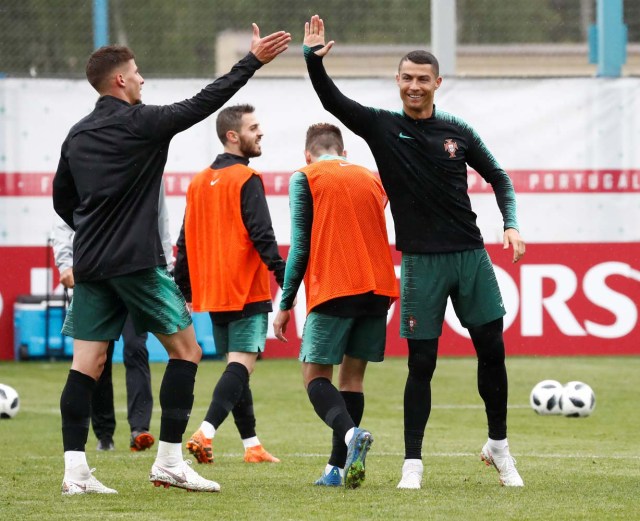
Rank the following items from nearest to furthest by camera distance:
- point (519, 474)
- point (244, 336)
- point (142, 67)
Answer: point (519, 474), point (244, 336), point (142, 67)

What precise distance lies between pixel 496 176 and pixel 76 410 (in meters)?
2.21

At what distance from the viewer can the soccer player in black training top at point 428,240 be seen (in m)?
6.43

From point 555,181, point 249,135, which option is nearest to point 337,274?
point 249,135

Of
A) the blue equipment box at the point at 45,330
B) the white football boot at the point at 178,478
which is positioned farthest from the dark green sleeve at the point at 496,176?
the blue equipment box at the point at 45,330

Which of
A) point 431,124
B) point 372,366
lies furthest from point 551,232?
point 431,124

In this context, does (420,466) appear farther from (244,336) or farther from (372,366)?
(372,366)

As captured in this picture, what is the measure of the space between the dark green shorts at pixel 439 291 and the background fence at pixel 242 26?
9.98m

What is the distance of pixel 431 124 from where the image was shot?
6.53m

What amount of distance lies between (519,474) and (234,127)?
2.63 meters

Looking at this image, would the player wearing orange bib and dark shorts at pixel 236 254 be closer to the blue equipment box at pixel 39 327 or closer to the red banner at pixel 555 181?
the blue equipment box at pixel 39 327

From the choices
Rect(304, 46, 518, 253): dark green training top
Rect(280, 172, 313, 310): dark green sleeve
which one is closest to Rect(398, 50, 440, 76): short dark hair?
Rect(304, 46, 518, 253): dark green training top

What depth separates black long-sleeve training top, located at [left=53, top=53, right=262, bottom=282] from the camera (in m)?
6.15

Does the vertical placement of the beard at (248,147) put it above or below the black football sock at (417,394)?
above

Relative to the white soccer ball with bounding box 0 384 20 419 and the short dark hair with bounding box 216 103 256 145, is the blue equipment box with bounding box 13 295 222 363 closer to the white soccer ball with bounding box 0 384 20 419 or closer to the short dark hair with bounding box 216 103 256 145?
the white soccer ball with bounding box 0 384 20 419
